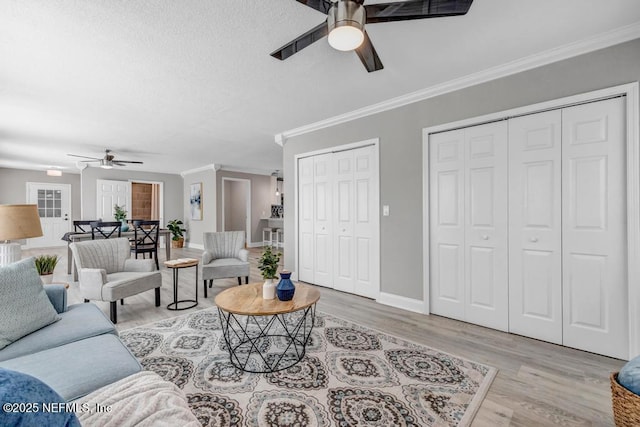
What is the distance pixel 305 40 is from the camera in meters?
1.73

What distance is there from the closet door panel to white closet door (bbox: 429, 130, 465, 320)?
83 cm

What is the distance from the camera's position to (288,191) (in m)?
4.86

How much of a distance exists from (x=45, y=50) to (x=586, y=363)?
4.86m

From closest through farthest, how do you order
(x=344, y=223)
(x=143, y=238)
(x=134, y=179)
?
(x=344, y=223), (x=143, y=238), (x=134, y=179)

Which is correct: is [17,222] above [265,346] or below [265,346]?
above

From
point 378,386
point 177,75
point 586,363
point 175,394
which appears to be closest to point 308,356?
point 378,386

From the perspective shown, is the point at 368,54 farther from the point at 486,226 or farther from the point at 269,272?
the point at 486,226

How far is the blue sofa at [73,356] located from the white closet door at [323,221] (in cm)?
282

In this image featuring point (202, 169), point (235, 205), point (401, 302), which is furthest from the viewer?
point (235, 205)

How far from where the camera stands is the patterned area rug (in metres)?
1.66

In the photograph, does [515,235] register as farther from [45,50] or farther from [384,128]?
[45,50]

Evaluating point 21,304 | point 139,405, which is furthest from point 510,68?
point 21,304

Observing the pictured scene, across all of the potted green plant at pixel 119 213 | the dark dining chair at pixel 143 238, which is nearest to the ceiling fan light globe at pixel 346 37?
the dark dining chair at pixel 143 238

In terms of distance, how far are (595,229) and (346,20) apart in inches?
98.4
